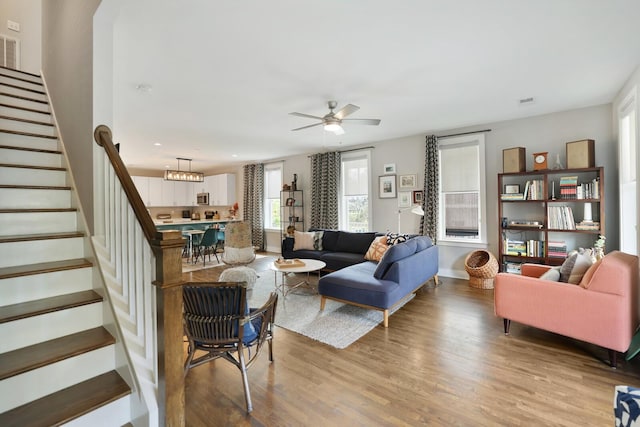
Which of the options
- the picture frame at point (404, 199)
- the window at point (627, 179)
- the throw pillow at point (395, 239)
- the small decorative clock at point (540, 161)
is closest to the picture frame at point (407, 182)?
the picture frame at point (404, 199)

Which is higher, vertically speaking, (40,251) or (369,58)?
(369,58)

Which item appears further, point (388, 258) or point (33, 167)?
point (388, 258)

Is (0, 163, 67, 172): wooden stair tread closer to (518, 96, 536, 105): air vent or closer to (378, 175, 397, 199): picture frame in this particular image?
(378, 175, 397, 199): picture frame

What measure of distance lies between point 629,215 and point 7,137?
6758mm

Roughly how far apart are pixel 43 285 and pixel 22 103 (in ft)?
8.24

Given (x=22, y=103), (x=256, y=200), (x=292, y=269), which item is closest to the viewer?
(x=22, y=103)

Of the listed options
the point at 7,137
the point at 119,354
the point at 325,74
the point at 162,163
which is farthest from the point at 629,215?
the point at 162,163

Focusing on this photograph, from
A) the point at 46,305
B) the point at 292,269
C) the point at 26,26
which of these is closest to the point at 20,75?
the point at 26,26

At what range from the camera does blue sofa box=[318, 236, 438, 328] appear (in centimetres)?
329

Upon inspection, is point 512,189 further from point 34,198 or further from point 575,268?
point 34,198

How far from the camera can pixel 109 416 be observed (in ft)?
4.85

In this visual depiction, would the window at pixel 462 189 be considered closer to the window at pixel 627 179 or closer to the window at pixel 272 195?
the window at pixel 627 179

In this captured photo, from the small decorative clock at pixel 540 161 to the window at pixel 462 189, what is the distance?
788mm

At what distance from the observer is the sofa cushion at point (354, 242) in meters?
5.37
